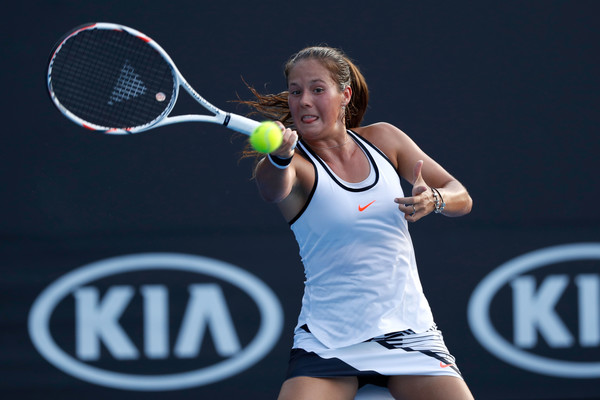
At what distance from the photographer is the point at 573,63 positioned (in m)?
4.21

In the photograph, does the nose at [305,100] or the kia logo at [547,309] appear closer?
the nose at [305,100]

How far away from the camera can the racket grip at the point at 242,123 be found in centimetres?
234

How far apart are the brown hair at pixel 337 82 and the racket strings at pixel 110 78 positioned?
1.26ft

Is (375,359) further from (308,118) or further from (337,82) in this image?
(337,82)

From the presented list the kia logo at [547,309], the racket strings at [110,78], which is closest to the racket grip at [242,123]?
the racket strings at [110,78]

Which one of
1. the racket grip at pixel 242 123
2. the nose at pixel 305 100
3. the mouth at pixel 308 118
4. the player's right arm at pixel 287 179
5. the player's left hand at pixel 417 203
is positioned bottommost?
the player's left hand at pixel 417 203

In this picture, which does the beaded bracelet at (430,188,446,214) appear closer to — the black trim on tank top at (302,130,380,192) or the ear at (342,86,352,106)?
the black trim on tank top at (302,130,380,192)

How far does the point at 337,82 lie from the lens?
2.64m

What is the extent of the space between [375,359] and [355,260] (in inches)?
12.4

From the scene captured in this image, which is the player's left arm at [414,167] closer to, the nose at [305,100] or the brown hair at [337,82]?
the brown hair at [337,82]

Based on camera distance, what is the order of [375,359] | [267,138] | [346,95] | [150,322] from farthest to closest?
[150,322] → [346,95] → [375,359] → [267,138]

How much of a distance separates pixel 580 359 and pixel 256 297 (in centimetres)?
176

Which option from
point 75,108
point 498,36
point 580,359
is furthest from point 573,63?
point 75,108

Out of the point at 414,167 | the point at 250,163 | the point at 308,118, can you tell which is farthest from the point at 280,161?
the point at 250,163
